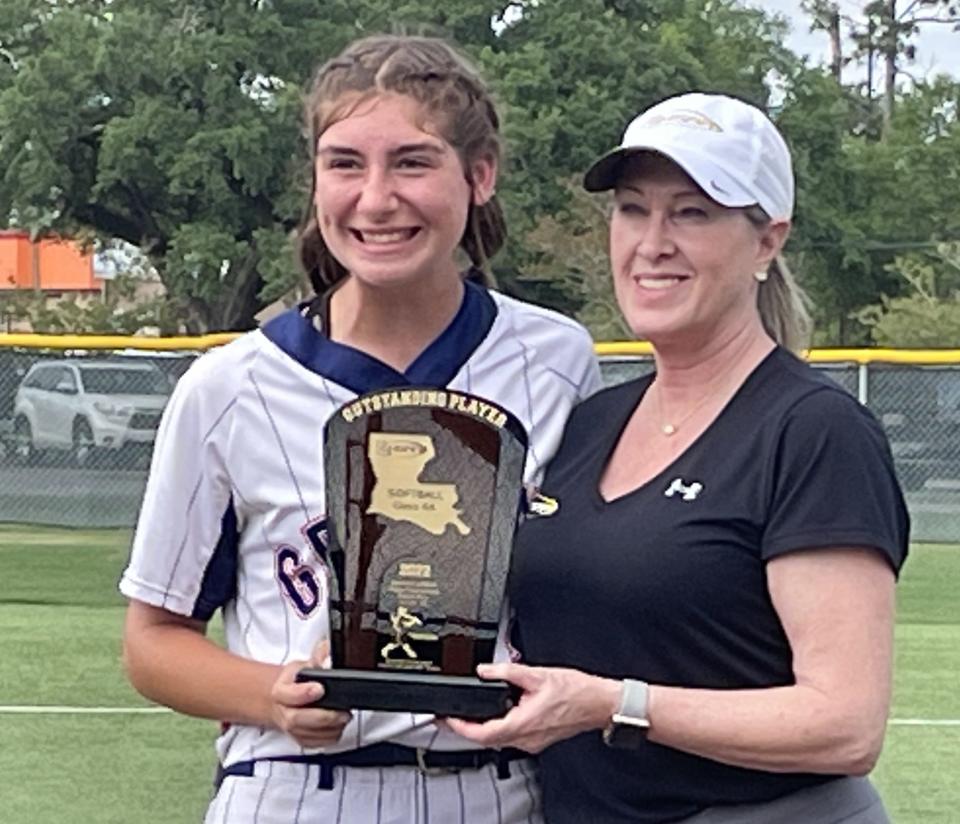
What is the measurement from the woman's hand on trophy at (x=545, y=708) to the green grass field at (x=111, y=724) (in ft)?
13.7

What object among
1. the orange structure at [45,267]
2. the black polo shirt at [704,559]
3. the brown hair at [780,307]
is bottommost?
the orange structure at [45,267]

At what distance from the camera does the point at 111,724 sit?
7.48 m

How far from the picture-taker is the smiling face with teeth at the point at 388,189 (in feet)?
7.75

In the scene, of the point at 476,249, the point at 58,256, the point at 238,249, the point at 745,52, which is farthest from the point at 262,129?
the point at 476,249

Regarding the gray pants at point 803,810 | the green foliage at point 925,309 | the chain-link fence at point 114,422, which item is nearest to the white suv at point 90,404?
the chain-link fence at point 114,422

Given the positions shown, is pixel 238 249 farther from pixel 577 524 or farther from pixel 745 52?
pixel 577 524

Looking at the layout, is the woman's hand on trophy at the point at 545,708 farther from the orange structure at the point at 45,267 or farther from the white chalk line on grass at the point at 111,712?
the orange structure at the point at 45,267

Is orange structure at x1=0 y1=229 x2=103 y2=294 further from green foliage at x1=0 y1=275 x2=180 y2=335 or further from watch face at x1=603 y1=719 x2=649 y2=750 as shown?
watch face at x1=603 y1=719 x2=649 y2=750

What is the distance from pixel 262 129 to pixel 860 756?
3385 centimetres

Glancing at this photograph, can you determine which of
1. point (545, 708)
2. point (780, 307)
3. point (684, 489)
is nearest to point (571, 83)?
point (780, 307)

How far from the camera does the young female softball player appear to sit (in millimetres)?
2377

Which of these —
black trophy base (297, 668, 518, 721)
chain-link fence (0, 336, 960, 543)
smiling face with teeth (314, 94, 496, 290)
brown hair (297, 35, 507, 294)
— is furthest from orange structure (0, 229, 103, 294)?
black trophy base (297, 668, 518, 721)

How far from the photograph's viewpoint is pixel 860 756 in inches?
85.2

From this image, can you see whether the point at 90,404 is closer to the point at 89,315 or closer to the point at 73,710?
the point at 73,710
